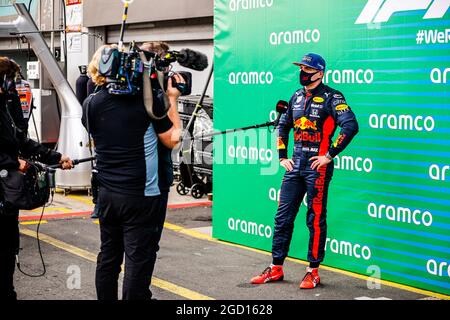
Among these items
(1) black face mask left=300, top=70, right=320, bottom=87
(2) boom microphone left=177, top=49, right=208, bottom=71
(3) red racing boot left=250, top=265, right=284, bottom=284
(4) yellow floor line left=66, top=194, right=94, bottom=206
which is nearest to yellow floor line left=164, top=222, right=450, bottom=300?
(3) red racing boot left=250, top=265, right=284, bottom=284

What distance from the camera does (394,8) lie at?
708cm

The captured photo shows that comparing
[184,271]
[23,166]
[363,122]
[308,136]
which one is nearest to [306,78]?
[308,136]

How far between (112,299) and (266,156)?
3.36 meters

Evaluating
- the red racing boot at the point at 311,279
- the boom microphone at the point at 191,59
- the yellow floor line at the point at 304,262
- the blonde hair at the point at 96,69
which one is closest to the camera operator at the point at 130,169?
the blonde hair at the point at 96,69

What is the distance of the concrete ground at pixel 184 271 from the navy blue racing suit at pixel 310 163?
0.40 metres

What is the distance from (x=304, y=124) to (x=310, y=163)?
1.15 feet

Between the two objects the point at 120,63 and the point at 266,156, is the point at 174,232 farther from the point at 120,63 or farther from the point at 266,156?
the point at 120,63

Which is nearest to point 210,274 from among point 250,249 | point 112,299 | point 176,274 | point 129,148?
point 176,274

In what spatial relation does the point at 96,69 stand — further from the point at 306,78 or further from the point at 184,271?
the point at 184,271

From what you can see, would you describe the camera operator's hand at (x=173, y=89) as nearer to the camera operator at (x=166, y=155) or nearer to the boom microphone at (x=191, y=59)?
the camera operator at (x=166, y=155)

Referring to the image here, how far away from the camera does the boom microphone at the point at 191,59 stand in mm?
5539

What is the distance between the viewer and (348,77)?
24.9 feet

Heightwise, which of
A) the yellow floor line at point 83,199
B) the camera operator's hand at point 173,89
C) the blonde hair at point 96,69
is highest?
the blonde hair at point 96,69

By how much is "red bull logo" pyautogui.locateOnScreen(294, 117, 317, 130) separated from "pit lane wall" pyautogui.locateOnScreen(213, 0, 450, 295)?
60 cm
